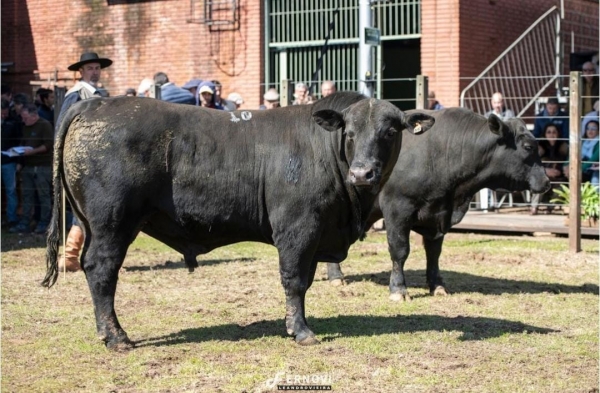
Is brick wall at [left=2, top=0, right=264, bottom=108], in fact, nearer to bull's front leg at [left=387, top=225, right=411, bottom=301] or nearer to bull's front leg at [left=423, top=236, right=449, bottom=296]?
bull's front leg at [left=423, top=236, right=449, bottom=296]

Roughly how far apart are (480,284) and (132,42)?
43.3 ft

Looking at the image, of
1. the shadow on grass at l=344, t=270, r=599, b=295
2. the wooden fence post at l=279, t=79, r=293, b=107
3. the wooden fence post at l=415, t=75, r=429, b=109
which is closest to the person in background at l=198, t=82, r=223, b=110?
the wooden fence post at l=279, t=79, r=293, b=107

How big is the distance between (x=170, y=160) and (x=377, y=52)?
39.9 feet

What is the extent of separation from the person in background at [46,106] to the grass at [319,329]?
5.14 meters

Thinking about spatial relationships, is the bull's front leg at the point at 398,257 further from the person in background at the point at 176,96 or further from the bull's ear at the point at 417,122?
the person in background at the point at 176,96

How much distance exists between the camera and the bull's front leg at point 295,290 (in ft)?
24.5

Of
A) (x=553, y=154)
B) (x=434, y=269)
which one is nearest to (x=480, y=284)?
(x=434, y=269)

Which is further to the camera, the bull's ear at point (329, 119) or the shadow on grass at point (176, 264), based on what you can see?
the shadow on grass at point (176, 264)

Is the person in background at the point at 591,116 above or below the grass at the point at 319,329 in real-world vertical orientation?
above

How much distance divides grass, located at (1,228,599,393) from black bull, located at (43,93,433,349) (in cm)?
52

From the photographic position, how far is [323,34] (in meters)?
19.3

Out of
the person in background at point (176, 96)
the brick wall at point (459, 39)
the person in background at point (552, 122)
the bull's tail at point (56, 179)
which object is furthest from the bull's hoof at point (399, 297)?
the brick wall at point (459, 39)

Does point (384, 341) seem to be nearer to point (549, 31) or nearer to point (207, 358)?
point (207, 358)

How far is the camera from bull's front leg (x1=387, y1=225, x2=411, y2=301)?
378 inches
